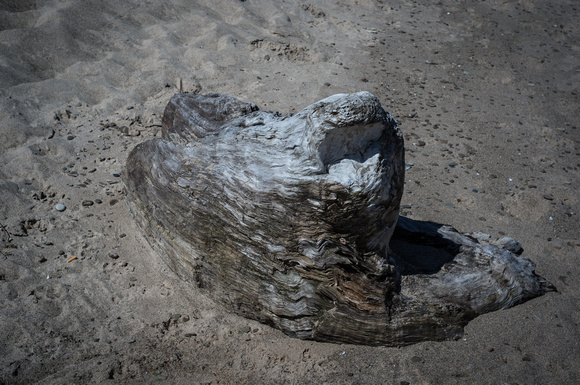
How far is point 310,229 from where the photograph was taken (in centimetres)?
300

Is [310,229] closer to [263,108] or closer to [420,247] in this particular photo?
[420,247]

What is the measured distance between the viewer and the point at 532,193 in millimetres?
5238

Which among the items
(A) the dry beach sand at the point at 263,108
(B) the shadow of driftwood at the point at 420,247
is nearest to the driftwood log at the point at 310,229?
(B) the shadow of driftwood at the point at 420,247

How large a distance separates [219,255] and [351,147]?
4.05 feet

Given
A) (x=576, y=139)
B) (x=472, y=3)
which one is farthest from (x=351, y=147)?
(x=472, y=3)

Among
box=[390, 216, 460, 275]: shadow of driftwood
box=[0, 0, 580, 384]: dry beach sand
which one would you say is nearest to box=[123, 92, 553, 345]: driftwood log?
box=[390, 216, 460, 275]: shadow of driftwood

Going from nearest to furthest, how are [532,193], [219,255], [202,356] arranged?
[202,356], [219,255], [532,193]

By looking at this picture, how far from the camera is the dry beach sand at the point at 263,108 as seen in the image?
3139mm

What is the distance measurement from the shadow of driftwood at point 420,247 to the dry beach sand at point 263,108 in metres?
0.53

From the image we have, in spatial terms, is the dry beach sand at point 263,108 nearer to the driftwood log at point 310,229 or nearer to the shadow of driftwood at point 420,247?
the driftwood log at point 310,229

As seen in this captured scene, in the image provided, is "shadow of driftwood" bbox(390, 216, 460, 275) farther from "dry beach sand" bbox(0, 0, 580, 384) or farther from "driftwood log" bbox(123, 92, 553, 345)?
"dry beach sand" bbox(0, 0, 580, 384)

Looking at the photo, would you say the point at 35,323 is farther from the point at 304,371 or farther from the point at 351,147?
the point at 351,147

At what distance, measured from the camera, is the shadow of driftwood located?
3.57m

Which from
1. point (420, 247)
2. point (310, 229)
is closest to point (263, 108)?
point (420, 247)
